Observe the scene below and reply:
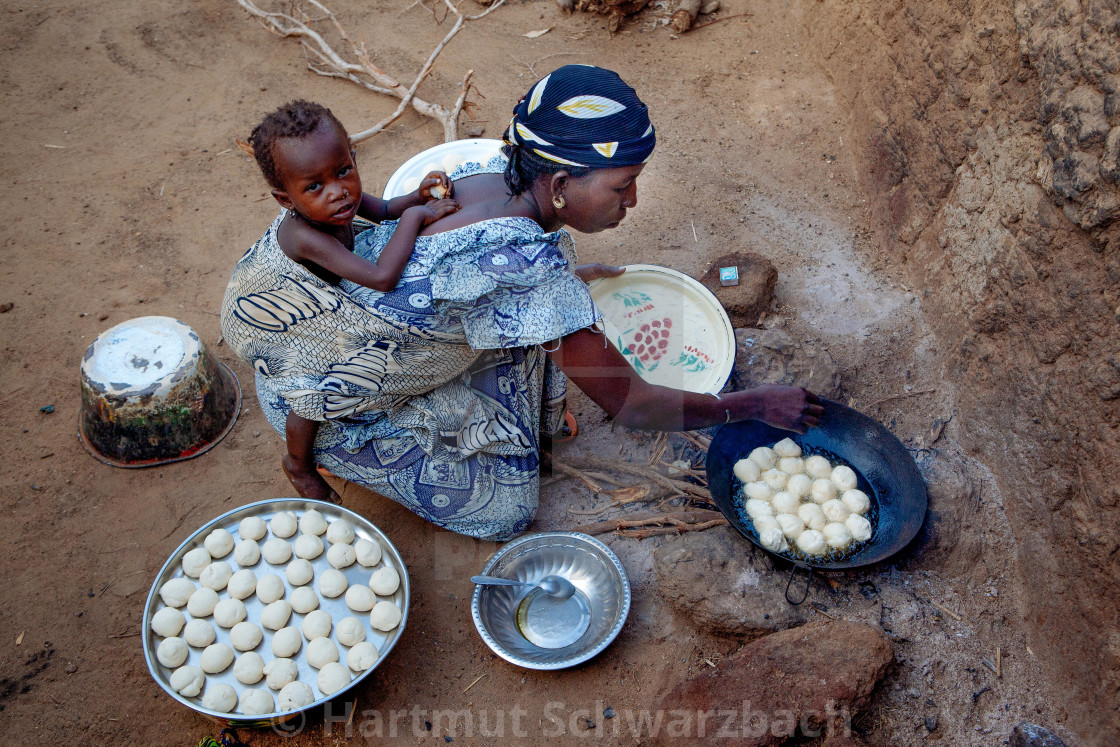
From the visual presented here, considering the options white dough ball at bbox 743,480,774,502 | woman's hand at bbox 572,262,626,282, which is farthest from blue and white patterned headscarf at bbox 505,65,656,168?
white dough ball at bbox 743,480,774,502

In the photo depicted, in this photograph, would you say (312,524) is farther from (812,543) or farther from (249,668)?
(812,543)

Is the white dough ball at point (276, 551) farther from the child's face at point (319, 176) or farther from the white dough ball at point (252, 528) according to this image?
the child's face at point (319, 176)

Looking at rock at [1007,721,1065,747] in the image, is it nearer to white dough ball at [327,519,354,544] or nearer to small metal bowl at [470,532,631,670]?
small metal bowl at [470,532,631,670]

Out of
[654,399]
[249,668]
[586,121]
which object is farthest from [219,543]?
[586,121]

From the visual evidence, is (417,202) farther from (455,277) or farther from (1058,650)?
(1058,650)

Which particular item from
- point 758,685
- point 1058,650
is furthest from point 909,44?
point 758,685

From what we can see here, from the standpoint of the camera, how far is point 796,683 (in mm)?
1883

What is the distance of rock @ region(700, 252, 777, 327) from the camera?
310cm

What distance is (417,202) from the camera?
2230mm

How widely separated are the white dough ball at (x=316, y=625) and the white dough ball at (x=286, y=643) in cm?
3

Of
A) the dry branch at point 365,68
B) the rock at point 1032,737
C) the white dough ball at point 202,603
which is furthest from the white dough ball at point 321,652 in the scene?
the dry branch at point 365,68

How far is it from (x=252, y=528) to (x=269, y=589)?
225 mm

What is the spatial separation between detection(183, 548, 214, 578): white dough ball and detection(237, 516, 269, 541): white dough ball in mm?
126

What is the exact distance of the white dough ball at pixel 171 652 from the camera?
6.76 ft
